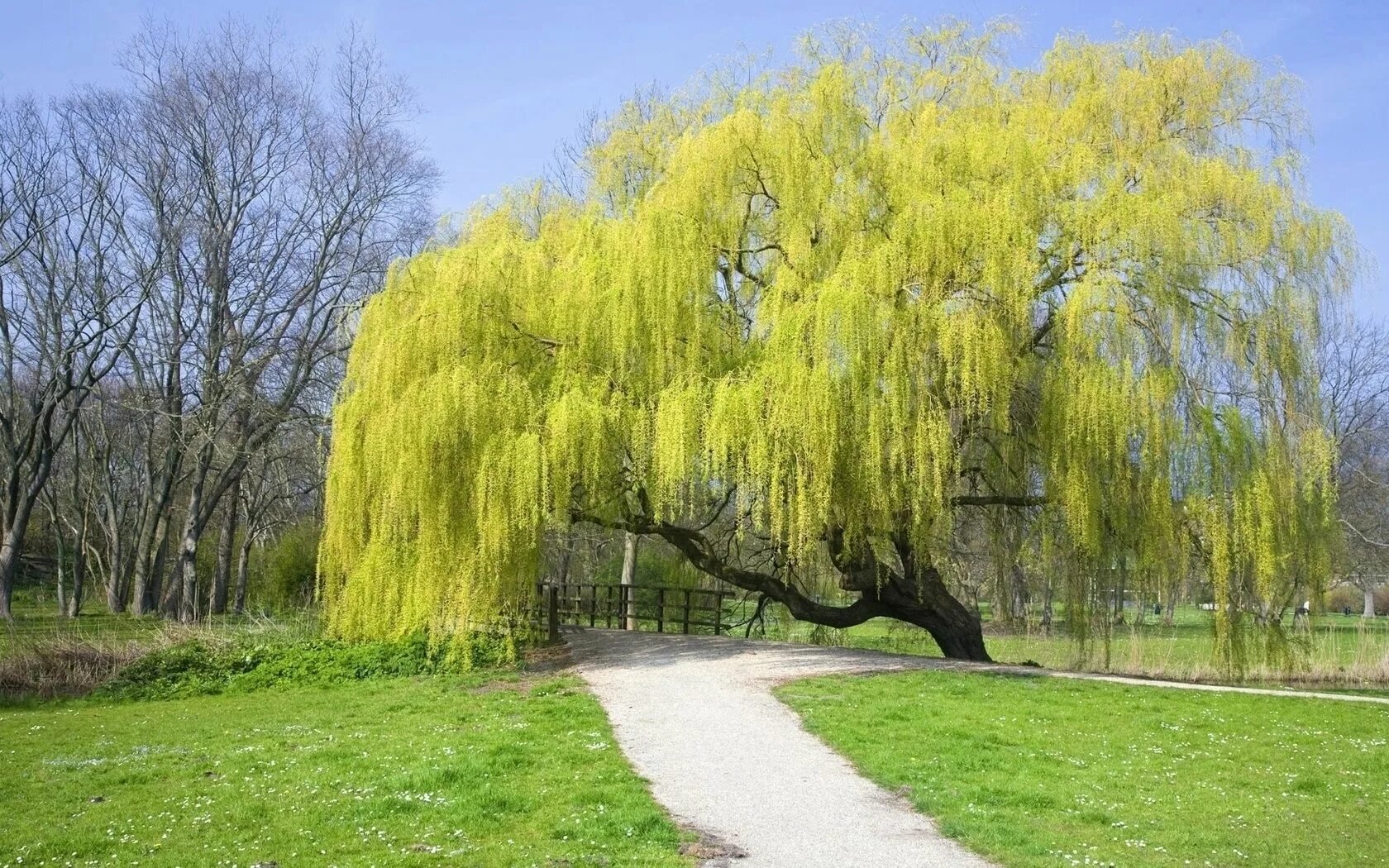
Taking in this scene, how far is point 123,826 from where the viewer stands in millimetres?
6277

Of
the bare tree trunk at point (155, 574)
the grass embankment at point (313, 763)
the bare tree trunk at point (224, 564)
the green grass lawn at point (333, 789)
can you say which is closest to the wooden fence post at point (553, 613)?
the grass embankment at point (313, 763)

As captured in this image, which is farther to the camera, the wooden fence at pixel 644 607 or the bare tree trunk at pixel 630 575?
the bare tree trunk at pixel 630 575

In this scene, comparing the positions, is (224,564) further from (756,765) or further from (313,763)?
(756,765)

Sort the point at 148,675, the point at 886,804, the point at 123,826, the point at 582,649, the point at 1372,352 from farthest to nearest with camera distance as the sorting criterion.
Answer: the point at 1372,352, the point at 582,649, the point at 148,675, the point at 886,804, the point at 123,826

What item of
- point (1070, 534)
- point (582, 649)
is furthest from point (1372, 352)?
point (582, 649)

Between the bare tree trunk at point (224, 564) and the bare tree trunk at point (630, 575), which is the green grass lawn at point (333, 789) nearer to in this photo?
the bare tree trunk at point (630, 575)

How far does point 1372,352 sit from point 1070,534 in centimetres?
2602

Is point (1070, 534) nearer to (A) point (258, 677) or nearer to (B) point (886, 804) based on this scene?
(B) point (886, 804)

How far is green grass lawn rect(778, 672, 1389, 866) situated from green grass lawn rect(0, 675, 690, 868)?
218 cm

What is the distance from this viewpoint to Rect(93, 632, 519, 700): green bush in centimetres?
1413

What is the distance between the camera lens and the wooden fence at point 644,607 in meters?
19.4

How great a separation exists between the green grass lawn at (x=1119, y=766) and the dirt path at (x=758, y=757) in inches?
12.8

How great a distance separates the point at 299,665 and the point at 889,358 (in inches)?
362

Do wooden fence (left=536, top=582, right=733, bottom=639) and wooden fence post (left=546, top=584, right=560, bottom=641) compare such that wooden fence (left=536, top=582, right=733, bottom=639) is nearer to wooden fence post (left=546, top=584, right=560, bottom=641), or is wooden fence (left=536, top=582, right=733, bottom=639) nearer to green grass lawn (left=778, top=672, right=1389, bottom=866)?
wooden fence post (left=546, top=584, right=560, bottom=641)
